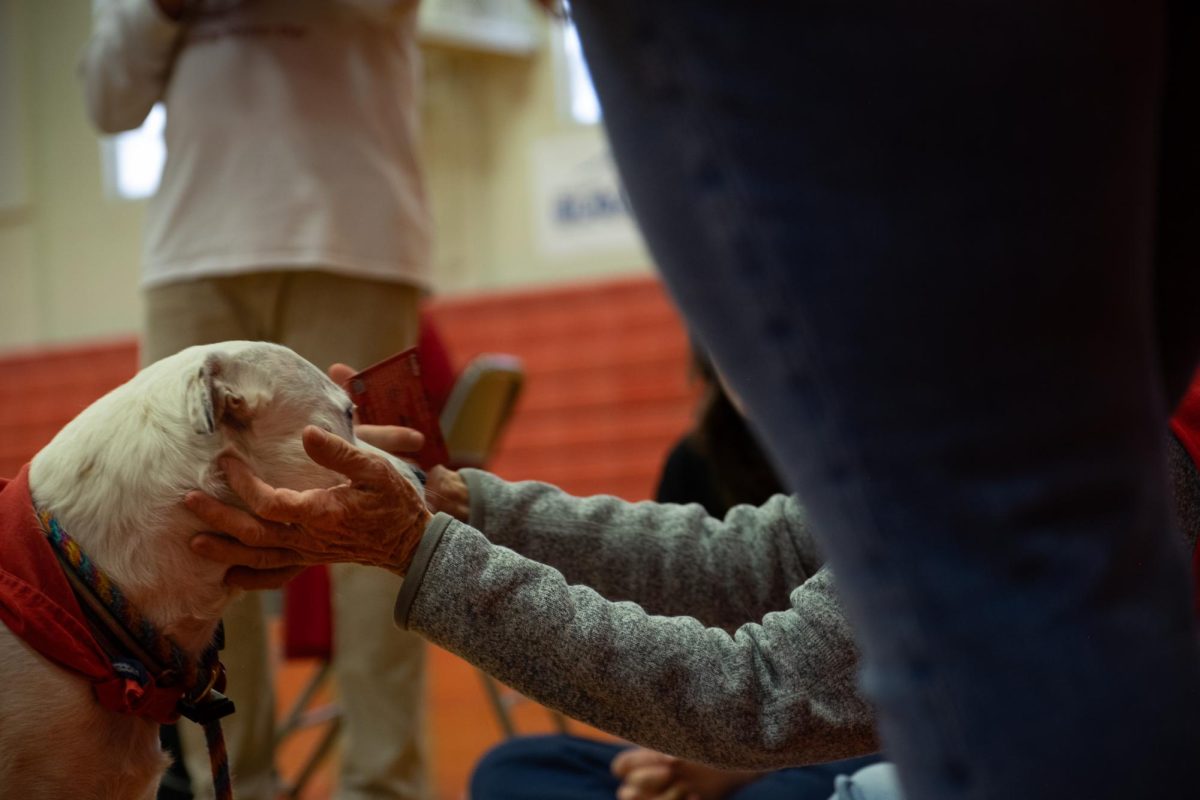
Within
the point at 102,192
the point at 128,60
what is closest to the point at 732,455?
the point at 128,60

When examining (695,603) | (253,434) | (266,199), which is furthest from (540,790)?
(266,199)

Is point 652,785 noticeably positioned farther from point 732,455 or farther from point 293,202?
point 293,202

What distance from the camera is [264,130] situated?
195 cm

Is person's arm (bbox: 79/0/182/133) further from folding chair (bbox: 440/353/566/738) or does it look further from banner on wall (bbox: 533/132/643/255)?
banner on wall (bbox: 533/132/643/255)

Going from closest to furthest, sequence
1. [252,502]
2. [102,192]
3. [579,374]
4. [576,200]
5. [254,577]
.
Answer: [252,502] → [254,577] → [579,374] → [576,200] → [102,192]

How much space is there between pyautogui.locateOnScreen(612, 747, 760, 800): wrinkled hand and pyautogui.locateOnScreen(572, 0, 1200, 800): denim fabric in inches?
46.1

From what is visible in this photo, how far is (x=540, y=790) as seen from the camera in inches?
69.9

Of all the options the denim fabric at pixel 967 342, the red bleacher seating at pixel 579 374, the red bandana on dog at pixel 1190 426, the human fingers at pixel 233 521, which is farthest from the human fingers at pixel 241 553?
the red bleacher seating at pixel 579 374

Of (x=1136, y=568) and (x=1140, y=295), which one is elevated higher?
(x=1140, y=295)

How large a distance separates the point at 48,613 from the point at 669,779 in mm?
917

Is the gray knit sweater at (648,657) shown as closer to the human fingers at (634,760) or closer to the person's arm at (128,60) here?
the human fingers at (634,760)

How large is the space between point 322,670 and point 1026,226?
99.5 inches

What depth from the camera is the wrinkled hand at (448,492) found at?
141 centimetres

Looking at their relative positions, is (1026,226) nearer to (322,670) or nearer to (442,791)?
(322,670)
